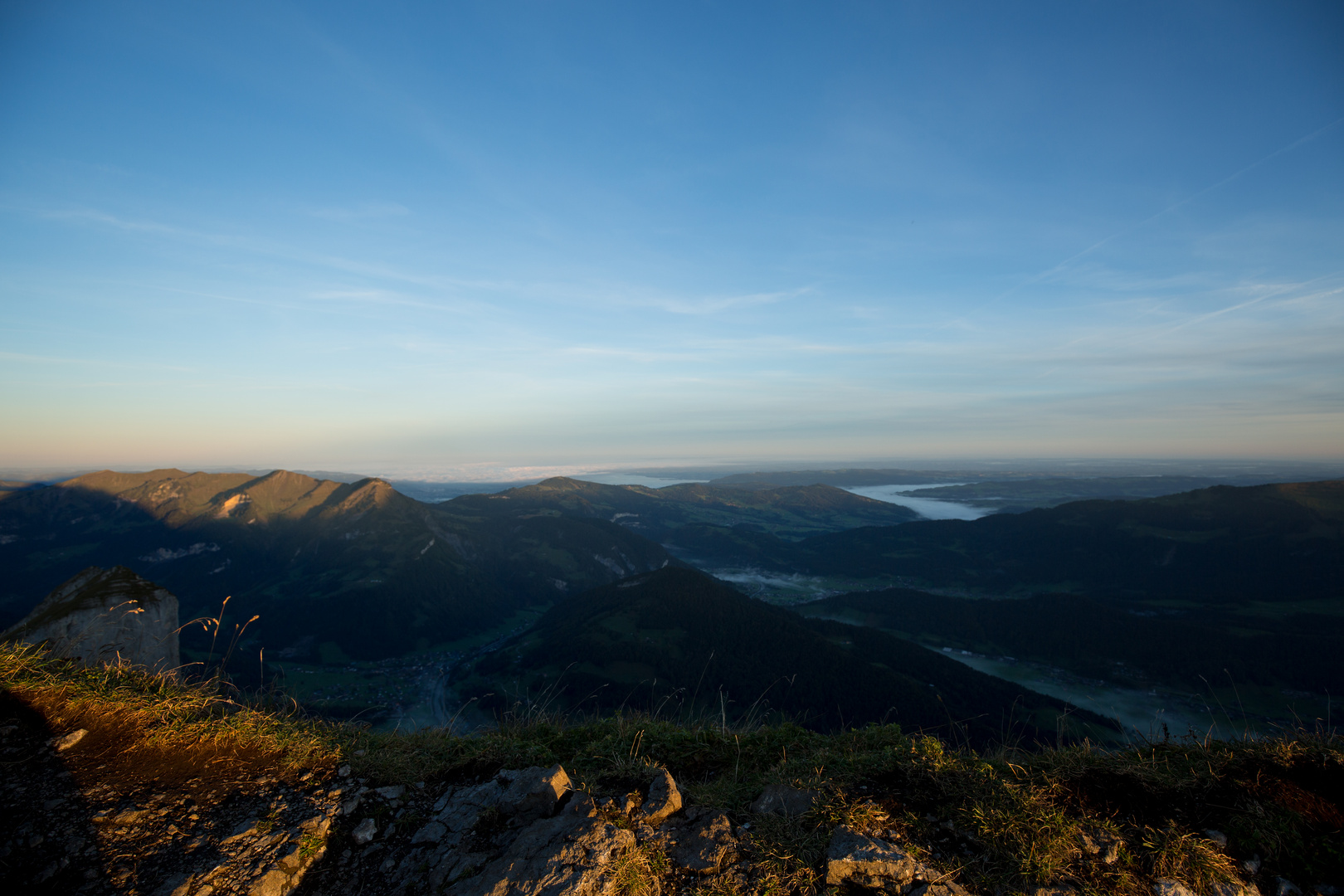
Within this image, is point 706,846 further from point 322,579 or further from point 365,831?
point 322,579

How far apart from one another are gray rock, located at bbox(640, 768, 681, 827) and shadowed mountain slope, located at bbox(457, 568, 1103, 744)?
247 ft

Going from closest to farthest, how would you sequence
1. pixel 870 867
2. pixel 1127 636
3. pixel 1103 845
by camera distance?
pixel 870 867
pixel 1103 845
pixel 1127 636

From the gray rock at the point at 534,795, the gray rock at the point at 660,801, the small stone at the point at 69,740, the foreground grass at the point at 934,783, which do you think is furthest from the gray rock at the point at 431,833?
the small stone at the point at 69,740

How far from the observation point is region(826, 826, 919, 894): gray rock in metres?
4.05

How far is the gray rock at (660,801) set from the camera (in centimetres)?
487

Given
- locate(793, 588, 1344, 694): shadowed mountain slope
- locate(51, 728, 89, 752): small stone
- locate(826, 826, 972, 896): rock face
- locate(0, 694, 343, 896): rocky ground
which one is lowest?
locate(793, 588, 1344, 694): shadowed mountain slope

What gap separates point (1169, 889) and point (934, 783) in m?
1.74

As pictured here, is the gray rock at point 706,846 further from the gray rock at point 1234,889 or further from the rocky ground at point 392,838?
the gray rock at point 1234,889

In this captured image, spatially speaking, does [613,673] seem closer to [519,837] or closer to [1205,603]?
[519,837]

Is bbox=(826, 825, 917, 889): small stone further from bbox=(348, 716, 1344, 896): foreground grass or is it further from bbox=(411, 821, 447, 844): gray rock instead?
bbox=(411, 821, 447, 844): gray rock

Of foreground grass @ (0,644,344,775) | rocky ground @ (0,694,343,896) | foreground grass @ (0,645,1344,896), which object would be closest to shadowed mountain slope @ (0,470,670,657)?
foreground grass @ (0,644,344,775)

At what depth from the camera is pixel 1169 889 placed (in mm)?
4004

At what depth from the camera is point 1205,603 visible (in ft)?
466

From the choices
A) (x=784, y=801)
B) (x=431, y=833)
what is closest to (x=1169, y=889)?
(x=784, y=801)
